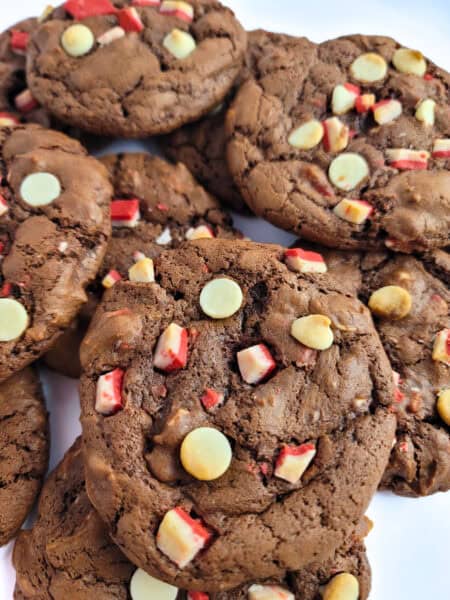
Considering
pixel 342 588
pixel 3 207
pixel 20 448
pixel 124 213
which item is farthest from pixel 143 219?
pixel 342 588

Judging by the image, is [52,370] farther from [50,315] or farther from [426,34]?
[426,34]

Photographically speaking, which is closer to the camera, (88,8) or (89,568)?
(89,568)

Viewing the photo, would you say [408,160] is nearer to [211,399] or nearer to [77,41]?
[211,399]

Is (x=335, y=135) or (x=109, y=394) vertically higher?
(x=335, y=135)

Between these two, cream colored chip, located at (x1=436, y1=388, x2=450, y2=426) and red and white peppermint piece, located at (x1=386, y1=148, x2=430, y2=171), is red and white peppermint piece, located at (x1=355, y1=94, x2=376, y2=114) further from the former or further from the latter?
cream colored chip, located at (x1=436, y1=388, x2=450, y2=426)

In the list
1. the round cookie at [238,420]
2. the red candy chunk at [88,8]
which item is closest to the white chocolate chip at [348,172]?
Answer: the round cookie at [238,420]

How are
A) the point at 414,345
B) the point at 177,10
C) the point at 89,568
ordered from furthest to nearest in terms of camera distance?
the point at 177,10
the point at 414,345
the point at 89,568
